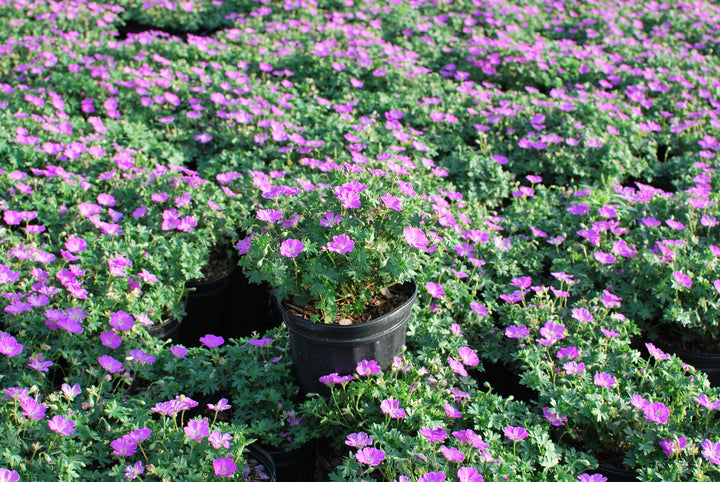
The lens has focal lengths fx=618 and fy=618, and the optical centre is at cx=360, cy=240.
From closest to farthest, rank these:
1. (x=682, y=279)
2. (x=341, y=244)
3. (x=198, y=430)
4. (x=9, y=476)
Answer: (x=9, y=476), (x=198, y=430), (x=341, y=244), (x=682, y=279)

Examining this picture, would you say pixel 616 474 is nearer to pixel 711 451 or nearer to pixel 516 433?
pixel 711 451

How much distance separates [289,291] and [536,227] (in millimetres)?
2042

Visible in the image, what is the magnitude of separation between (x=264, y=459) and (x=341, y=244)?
947 mm

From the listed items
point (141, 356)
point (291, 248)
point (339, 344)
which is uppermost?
point (291, 248)

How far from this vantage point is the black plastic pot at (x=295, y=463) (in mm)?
2664

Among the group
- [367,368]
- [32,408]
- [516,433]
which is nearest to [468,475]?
[516,433]

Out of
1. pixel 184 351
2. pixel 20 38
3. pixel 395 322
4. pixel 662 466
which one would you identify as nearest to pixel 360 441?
pixel 395 322

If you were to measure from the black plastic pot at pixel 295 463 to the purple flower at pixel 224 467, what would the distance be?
0.44 metres

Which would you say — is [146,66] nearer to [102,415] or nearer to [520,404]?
[102,415]

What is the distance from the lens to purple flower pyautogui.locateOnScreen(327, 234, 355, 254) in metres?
2.43

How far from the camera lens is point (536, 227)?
3980mm

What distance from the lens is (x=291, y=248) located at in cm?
248

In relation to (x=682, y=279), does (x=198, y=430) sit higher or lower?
lower

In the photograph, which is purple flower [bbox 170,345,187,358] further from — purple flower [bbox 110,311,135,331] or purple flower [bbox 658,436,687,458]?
purple flower [bbox 658,436,687,458]
